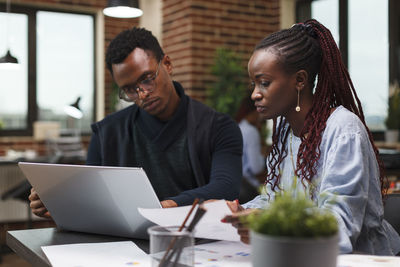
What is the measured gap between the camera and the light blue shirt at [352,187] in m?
1.07

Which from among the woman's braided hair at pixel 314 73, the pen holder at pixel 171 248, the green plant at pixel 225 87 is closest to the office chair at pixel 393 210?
the woman's braided hair at pixel 314 73

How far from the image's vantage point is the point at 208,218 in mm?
986

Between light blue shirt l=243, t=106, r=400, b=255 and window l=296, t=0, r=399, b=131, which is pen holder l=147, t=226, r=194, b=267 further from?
window l=296, t=0, r=399, b=131

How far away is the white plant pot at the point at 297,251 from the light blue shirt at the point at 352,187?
37cm

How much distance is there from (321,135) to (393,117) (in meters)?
3.34

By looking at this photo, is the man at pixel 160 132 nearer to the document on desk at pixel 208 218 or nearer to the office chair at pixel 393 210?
the office chair at pixel 393 210

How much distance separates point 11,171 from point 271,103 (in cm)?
458

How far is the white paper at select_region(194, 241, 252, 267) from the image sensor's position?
101 cm

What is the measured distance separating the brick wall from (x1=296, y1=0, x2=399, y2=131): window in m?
0.80

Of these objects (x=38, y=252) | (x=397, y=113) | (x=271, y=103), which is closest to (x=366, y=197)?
(x=271, y=103)

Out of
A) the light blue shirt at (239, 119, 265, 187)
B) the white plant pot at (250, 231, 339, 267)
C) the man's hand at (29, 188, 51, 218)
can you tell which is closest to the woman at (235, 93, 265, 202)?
the light blue shirt at (239, 119, 265, 187)

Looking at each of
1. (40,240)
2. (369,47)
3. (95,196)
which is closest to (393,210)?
(95,196)

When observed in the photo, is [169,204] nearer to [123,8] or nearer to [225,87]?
[123,8]

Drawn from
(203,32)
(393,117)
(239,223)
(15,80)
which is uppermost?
(203,32)
